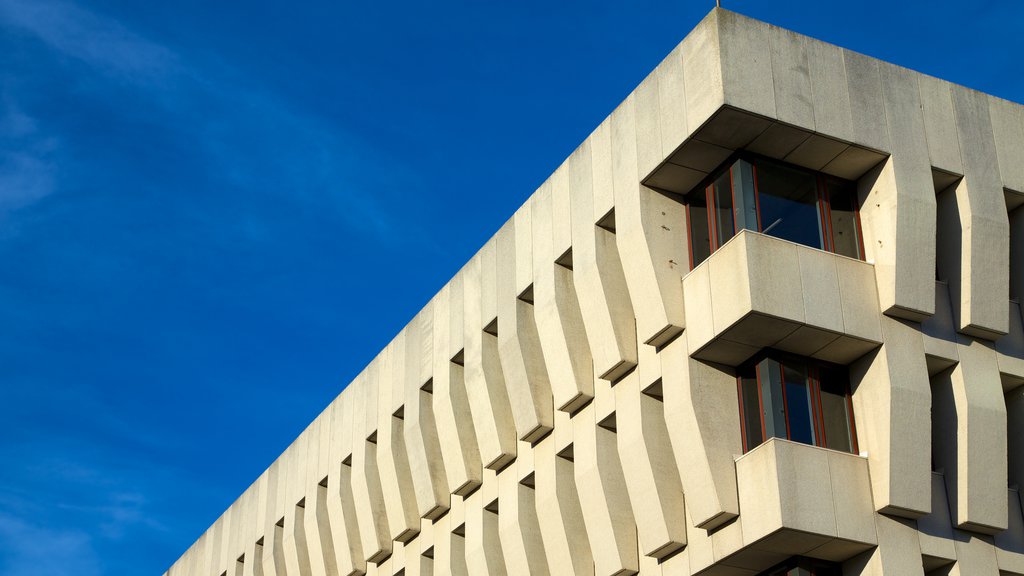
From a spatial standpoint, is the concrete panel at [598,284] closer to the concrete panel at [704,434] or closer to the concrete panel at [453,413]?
the concrete panel at [704,434]

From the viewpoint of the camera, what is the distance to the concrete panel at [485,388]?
135 ft

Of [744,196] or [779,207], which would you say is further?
[779,207]

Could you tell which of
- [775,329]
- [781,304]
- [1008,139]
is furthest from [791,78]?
[1008,139]

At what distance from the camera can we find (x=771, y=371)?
31.8 metres

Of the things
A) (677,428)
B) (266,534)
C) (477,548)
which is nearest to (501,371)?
(477,548)

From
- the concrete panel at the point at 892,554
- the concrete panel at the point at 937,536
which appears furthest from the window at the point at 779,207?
the concrete panel at the point at 892,554

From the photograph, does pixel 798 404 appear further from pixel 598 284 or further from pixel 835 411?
pixel 598 284

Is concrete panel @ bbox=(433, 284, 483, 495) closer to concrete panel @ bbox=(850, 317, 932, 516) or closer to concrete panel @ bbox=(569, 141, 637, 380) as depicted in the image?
concrete panel @ bbox=(569, 141, 637, 380)

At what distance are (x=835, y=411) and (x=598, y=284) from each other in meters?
7.55

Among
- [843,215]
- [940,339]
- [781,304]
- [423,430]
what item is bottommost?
[940,339]

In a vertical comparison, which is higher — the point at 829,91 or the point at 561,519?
the point at 829,91

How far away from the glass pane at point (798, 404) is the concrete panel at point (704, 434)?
123cm

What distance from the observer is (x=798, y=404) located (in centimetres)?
3155

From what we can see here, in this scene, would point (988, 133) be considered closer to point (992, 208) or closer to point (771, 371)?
point (992, 208)
